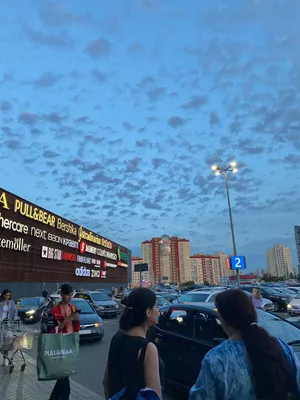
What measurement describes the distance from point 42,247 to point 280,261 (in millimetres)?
116026

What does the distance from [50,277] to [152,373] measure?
3926cm

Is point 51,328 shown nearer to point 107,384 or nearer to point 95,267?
point 107,384

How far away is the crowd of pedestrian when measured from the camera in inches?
70.9

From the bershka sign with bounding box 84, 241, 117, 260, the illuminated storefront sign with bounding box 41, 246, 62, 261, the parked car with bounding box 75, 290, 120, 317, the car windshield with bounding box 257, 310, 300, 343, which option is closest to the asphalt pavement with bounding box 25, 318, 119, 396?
the car windshield with bounding box 257, 310, 300, 343

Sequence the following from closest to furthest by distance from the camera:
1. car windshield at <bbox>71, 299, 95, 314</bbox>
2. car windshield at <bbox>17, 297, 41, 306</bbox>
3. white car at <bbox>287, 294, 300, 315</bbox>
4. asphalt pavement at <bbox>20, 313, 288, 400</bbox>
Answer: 1. asphalt pavement at <bbox>20, 313, 288, 400</bbox>
2. car windshield at <bbox>71, 299, 95, 314</bbox>
3. white car at <bbox>287, 294, 300, 315</bbox>
4. car windshield at <bbox>17, 297, 41, 306</bbox>

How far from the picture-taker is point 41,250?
37.1 meters

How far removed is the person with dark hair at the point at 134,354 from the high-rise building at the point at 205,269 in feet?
408

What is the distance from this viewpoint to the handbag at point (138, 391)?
6.89ft

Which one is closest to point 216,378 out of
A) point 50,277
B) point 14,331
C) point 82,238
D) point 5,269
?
point 14,331

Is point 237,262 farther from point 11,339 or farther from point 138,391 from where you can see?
point 138,391

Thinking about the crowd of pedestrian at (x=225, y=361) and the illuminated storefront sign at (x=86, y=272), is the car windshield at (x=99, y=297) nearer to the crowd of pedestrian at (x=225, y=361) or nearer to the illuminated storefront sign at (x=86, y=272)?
the crowd of pedestrian at (x=225, y=361)

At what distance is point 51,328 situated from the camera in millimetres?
5367

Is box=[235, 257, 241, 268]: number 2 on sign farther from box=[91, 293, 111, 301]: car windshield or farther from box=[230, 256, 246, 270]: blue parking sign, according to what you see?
box=[91, 293, 111, 301]: car windshield

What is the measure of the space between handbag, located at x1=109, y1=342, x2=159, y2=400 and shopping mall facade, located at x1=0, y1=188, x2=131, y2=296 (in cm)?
3071
